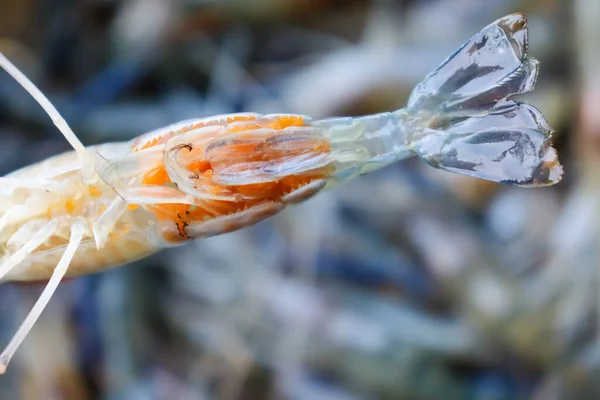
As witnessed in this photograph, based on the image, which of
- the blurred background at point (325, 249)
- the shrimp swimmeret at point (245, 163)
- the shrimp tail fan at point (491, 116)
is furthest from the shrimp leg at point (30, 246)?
the blurred background at point (325, 249)

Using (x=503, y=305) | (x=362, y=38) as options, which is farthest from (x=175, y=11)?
(x=503, y=305)

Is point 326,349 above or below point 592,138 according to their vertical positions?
below

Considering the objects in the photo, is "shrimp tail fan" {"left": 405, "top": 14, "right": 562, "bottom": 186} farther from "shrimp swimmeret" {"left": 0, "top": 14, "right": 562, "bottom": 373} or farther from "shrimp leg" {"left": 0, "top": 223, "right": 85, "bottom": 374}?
"shrimp leg" {"left": 0, "top": 223, "right": 85, "bottom": 374}

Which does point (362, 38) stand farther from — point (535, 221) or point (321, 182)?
point (321, 182)

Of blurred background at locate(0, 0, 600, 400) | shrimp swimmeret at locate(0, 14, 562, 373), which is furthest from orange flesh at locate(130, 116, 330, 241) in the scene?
blurred background at locate(0, 0, 600, 400)

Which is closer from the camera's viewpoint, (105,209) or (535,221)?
(105,209)

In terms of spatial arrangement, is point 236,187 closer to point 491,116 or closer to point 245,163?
point 245,163
